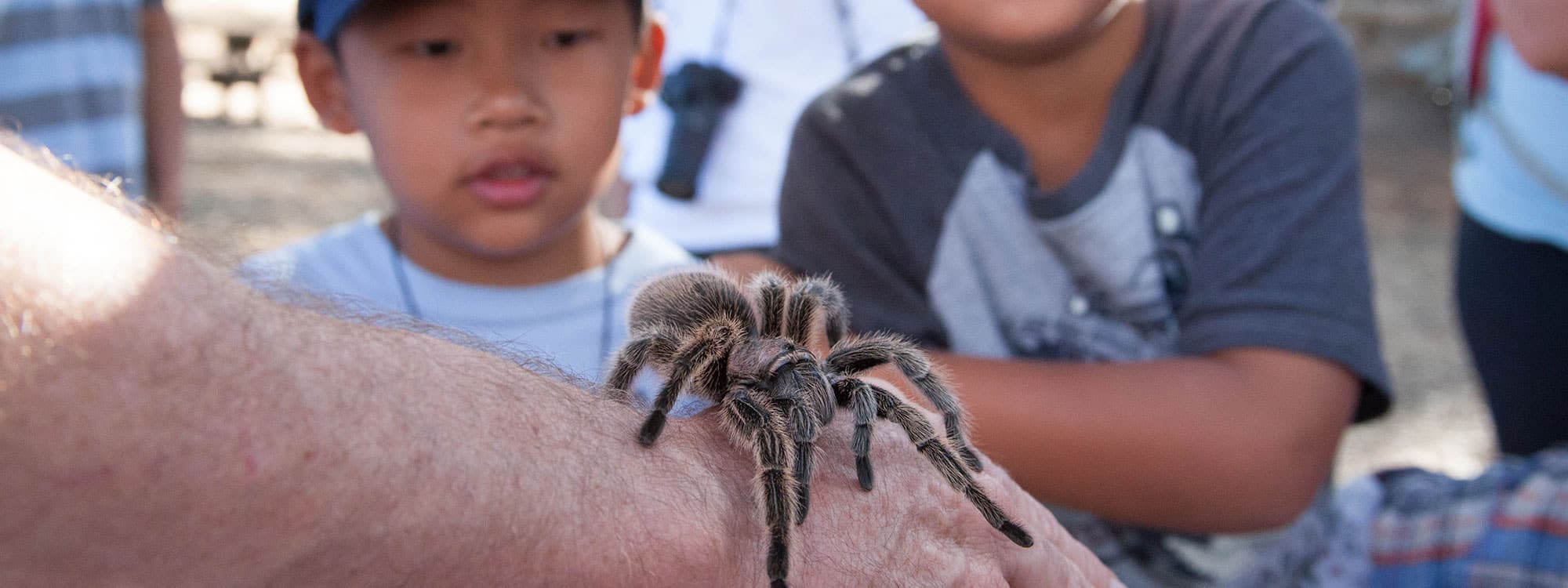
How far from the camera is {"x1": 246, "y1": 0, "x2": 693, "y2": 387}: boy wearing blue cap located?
1934mm

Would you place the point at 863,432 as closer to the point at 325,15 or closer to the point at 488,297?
the point at 488,297

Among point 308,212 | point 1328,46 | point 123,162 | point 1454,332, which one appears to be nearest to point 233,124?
point 308,212

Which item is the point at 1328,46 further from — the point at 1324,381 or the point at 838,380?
the point at 838,380

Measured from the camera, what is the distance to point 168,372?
92 centimetres

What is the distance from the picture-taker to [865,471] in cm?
134

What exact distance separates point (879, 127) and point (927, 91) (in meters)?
0.13

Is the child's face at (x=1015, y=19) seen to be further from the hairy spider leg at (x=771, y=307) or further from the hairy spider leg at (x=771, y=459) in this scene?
the hairy spider leg at (x=771, y=459)

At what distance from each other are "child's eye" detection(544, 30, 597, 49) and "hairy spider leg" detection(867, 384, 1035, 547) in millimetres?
944

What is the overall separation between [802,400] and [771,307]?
343 mm

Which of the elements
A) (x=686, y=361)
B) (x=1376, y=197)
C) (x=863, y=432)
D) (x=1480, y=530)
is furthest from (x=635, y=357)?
(x=1376, y=197)

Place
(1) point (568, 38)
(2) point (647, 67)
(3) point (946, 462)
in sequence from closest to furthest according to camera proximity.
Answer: (3) point (946, 462)
(1) point (568, 38)
(2) point (647, 67)

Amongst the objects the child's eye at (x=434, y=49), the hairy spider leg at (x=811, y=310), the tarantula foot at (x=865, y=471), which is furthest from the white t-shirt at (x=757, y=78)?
the tarantula foot at (x=865, y=471)

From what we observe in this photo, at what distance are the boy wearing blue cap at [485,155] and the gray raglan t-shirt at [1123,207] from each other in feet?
1.24

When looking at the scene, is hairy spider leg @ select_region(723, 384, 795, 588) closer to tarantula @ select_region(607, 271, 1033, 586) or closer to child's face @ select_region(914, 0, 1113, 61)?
tarantula @ select_region(607, 271, 1033, 586)
